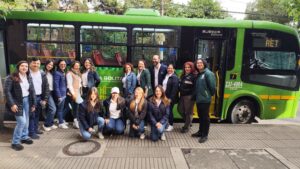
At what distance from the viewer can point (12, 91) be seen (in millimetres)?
5293

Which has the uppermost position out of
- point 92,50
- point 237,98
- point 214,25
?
point 214,25

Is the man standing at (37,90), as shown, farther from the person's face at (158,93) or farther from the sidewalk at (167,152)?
the person's face at (158,93)

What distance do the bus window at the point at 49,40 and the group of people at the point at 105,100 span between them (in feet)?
3.05

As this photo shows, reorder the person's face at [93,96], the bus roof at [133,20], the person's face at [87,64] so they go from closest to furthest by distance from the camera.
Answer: the person's face at [93,96] < the person's face at [87,64] < the bus roof at [133,20]

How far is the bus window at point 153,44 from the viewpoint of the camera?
7520mm

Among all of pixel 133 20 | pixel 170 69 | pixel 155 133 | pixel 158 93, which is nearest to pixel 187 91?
pixel 170 69

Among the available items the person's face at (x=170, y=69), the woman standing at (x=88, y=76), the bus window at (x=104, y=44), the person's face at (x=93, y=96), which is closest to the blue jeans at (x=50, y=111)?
the woman standing at (x=88, y=76)

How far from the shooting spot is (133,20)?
749 cm

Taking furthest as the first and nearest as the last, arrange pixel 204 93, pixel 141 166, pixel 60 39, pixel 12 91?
pixel 60 39, pixel 204 93, pixel 12 91, pixel 141 166

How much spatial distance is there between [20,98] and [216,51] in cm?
500

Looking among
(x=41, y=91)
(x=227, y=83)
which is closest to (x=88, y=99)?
(x=41, y=91)

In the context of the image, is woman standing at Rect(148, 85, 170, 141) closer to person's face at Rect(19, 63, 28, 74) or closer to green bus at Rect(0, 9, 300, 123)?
green bus at Rect(0, 9, 300, 123)

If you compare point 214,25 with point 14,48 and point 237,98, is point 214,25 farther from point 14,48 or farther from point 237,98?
point 14,48

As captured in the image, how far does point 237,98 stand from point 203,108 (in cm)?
219
